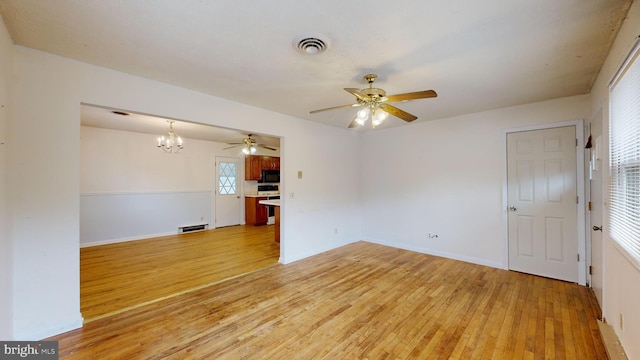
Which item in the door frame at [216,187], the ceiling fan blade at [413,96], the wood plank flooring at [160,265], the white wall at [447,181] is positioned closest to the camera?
the ceiling fan blade at [413,96]

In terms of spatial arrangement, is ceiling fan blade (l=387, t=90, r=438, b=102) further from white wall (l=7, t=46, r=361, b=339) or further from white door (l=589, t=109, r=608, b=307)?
white wall (l=7, t=46, r=361, b=339)

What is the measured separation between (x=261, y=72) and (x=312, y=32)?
0.85 metres

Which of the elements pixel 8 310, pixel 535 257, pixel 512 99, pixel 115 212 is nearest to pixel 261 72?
pixel 8 310

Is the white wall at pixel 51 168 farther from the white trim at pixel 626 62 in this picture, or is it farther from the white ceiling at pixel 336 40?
the white trim at pixel 626 62

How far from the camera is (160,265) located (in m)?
3.96

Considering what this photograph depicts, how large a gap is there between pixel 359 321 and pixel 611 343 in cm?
194

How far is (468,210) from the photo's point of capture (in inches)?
161

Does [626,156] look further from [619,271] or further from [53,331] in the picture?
[53,331]

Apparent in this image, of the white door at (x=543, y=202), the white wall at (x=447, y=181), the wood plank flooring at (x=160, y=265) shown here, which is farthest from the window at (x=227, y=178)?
the white door at (x=543, y=202)

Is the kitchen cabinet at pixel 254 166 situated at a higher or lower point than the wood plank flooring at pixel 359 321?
higher

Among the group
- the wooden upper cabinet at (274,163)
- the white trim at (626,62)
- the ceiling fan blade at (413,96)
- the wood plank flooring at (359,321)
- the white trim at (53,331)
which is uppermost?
the white trim at (626,62)

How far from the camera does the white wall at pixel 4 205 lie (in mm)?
1749

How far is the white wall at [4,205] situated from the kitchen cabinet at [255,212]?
17.8 feet

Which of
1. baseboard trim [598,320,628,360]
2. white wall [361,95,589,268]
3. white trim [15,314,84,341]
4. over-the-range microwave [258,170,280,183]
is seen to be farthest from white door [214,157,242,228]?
baseboard trim [598,320,628,360]
